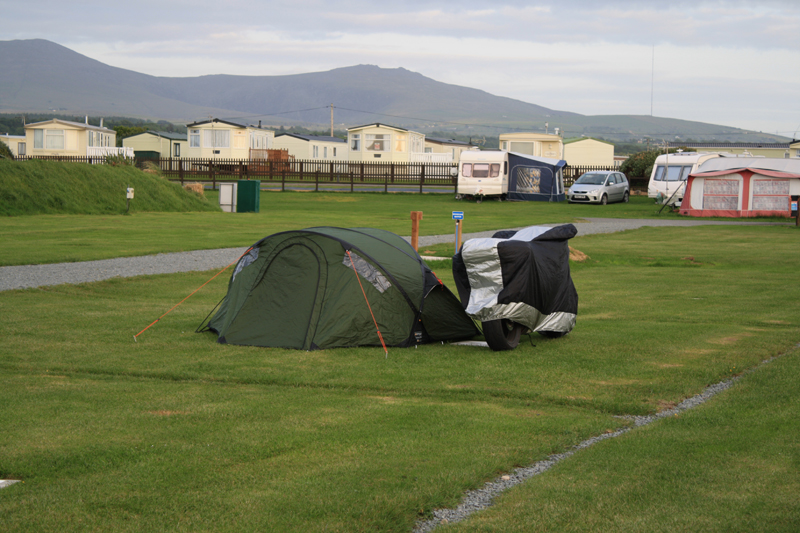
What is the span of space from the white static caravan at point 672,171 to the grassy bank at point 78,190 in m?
20.9

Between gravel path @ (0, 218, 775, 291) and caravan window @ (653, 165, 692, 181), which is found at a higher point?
caravan window @ (653, 165, 692, 181)

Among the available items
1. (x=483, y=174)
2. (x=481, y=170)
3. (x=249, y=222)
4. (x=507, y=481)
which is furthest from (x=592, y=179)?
(x=507, y=481)

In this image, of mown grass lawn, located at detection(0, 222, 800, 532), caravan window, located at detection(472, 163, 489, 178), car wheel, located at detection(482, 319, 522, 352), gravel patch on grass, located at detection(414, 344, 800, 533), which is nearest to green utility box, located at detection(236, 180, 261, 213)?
caravan window, located at detection(472, 163, 489, 178)

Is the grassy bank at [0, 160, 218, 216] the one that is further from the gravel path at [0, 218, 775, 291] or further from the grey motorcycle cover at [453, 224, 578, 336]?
the grey motorcycle cover at [453, 224, 578, 336]

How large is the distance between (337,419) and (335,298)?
9.50ft

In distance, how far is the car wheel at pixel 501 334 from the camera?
28.5ft

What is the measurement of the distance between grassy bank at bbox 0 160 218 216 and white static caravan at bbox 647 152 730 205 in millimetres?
20863

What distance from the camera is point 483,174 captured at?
40.3 metres

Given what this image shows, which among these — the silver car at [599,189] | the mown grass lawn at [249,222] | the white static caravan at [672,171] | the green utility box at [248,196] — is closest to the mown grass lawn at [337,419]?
the mown grass lawn at [249,222]

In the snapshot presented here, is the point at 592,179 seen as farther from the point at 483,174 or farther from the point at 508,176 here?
the point at 483,174

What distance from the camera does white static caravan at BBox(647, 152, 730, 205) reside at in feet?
121

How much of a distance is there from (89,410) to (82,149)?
211 feet

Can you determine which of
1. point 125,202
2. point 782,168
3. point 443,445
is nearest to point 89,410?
point 443,445

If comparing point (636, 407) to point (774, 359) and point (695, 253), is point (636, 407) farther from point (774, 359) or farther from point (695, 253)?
point (695, 253)
